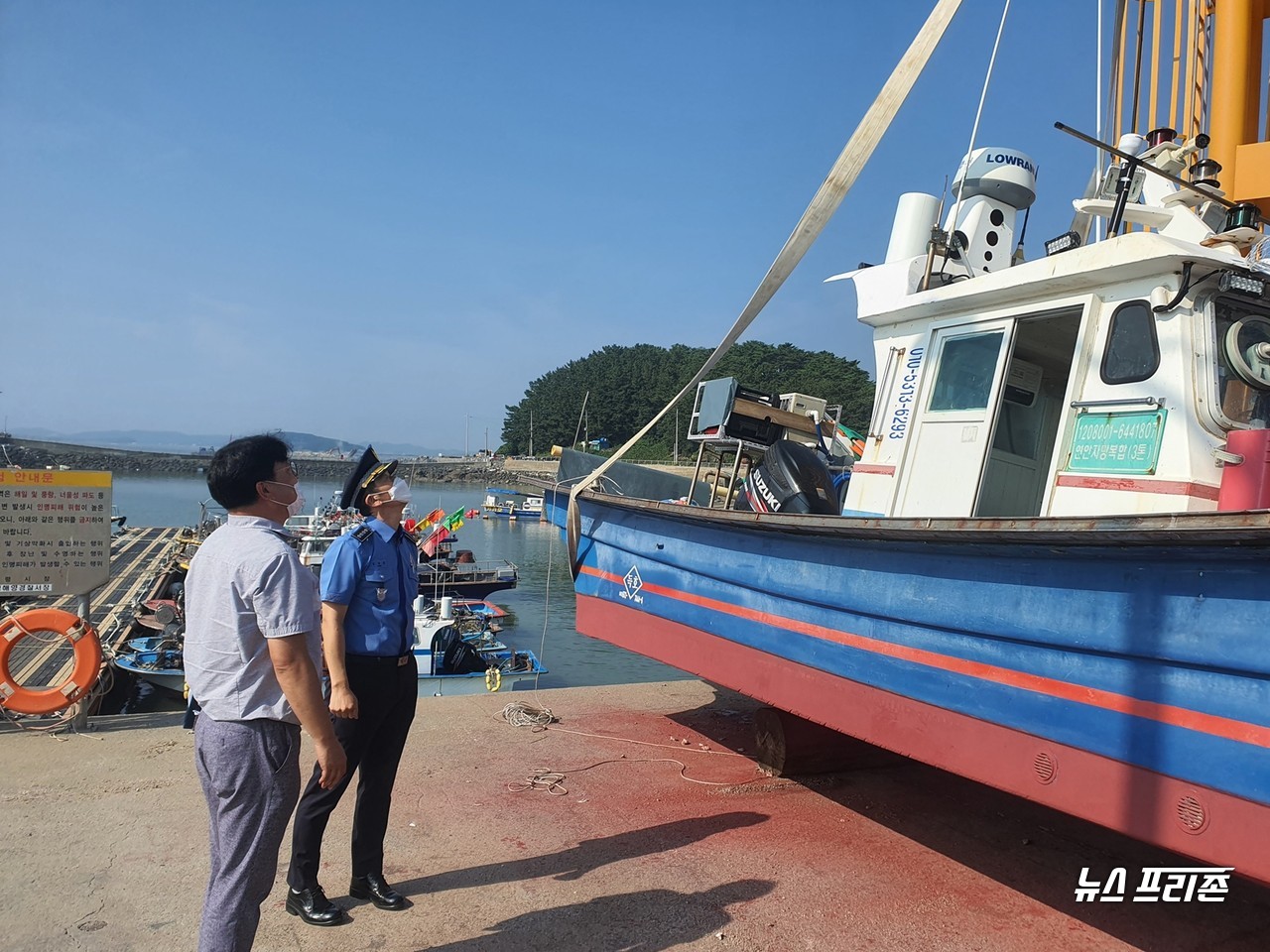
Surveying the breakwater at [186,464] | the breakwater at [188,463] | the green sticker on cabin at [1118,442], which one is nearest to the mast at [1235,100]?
the green sticker on cabin at [1118,442]

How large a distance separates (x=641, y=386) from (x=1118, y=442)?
320 feet

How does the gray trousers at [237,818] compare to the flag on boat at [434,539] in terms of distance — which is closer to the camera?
the gray trousers at [237,818]

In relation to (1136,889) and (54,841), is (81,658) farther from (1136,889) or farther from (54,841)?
(1136,889)

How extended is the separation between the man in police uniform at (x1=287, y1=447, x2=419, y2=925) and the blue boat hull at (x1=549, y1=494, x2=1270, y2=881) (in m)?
2.05

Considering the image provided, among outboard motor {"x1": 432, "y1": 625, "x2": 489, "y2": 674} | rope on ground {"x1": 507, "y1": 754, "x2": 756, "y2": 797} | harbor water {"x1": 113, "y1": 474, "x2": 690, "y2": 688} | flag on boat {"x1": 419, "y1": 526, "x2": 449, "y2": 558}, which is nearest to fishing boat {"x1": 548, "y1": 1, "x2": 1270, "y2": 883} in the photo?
rope on ground {"x1": 507, "y1": 754, "x2": 756, "y2": 797}

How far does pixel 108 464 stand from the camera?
116938 mm

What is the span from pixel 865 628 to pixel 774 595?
716mm

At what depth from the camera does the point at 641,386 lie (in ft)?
331

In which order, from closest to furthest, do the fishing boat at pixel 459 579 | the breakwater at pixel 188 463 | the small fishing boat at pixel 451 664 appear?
the small fishing boat at pixel 451 664 < the fishing boat at pixel 459 579 < the breakwater at pixel 188 463

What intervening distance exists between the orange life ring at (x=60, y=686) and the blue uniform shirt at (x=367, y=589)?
3.27m

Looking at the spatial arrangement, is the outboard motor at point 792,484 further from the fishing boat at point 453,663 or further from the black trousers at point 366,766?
the fishing boat at point 453,663

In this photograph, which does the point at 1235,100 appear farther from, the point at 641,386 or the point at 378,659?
the point at 641,386

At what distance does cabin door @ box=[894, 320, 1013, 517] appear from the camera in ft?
14.4

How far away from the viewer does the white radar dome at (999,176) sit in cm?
549
